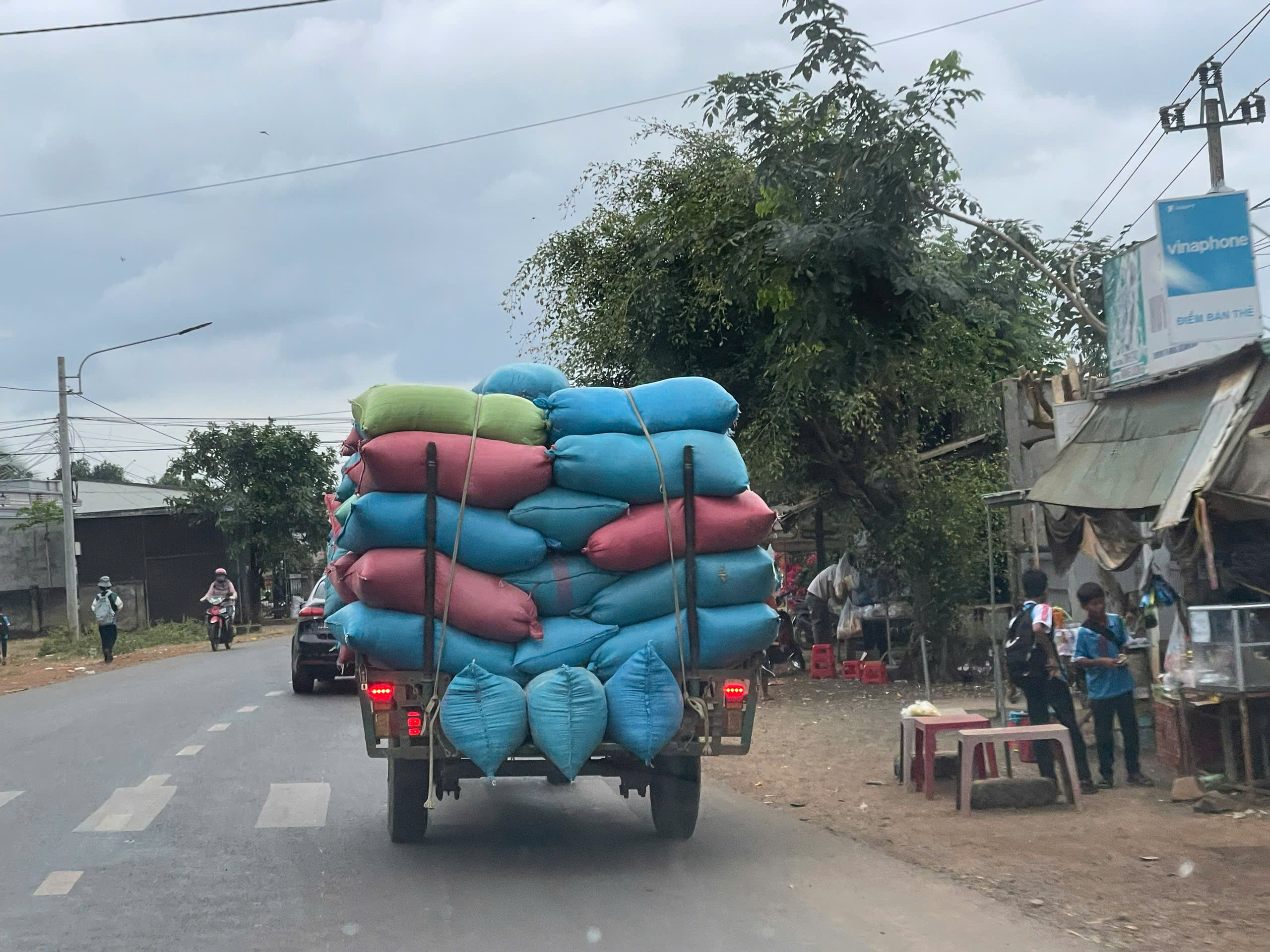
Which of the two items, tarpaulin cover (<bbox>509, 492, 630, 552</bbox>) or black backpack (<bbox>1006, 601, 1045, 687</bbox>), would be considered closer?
tarpaulin cover (<bbox>509, 492, 630, 552</bbox>)

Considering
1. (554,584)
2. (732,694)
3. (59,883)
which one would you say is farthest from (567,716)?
(59,883)

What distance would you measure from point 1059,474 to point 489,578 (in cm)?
575

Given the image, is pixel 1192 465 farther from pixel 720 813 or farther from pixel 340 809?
pixel 340 809

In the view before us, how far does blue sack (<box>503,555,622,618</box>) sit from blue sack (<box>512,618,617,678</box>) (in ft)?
0.32

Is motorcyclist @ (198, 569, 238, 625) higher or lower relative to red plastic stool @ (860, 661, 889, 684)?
higher

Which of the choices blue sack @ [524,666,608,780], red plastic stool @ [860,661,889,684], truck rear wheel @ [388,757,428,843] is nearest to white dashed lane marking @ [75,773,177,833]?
truck rear wheel @ [388,757,428,843]

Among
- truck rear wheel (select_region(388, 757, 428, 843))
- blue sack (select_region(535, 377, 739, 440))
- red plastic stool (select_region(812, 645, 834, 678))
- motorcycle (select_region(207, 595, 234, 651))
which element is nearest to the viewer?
blue sack (select_region(535, 377, 739, 440))

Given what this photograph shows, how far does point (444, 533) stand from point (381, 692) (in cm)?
90

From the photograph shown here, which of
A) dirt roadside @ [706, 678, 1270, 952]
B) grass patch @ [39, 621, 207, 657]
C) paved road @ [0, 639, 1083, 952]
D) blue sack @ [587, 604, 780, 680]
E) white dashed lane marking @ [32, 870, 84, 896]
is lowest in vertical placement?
dirt roadside @ [706, 678, 1270, 952]

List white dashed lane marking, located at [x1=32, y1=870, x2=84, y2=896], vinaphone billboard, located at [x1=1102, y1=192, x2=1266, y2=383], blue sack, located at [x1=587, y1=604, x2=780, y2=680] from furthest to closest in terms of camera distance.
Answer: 1. vinaphone billboard, located at [x1=1102, y1=192, x2=1266, y2=383]
2. blue sack, located at [x1=587, y1=604, x2=780, y2=680]
3. white dashed lane marking, located at [x1=32, y1=870, x2=84, y2=896]

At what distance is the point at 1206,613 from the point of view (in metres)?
8.70

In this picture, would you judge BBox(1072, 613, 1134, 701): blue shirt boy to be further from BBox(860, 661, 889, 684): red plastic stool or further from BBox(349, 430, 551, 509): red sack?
BBox(860, 661, 889, 684): red plastic stool

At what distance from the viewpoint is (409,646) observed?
6719mm

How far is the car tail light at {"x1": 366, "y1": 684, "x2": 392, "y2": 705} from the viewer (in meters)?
6.77
